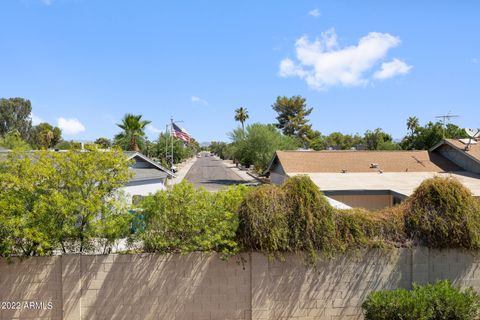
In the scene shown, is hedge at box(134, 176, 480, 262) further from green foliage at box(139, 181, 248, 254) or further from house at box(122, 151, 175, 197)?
house at box(122, 151, 175, 197)

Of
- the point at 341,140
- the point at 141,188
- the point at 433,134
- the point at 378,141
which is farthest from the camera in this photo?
the point at 341,140

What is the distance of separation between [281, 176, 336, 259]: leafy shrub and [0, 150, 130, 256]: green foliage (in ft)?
12.4

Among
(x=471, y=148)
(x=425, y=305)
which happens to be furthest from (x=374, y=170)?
(x=425, y=305)

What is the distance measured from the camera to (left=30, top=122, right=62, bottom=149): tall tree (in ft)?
297

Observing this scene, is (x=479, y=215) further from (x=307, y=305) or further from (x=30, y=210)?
(x=30, y=210)

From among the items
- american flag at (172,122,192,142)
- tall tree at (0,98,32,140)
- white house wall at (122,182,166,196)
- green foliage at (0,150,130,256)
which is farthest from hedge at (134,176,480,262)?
tall tree at (0,98,32,140)

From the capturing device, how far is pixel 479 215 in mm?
8750

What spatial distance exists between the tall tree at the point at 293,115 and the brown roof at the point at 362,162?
191ft

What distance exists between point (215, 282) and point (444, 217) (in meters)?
5.69

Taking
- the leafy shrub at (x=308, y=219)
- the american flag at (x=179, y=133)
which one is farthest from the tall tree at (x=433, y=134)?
the leafy shrub at (x=308, y=219)

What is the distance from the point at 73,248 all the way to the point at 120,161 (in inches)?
87.9

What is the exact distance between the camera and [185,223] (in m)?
8.20

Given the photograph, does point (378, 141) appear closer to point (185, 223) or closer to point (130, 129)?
point (130, 129)

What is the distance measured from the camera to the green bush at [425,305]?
7.57 meters
